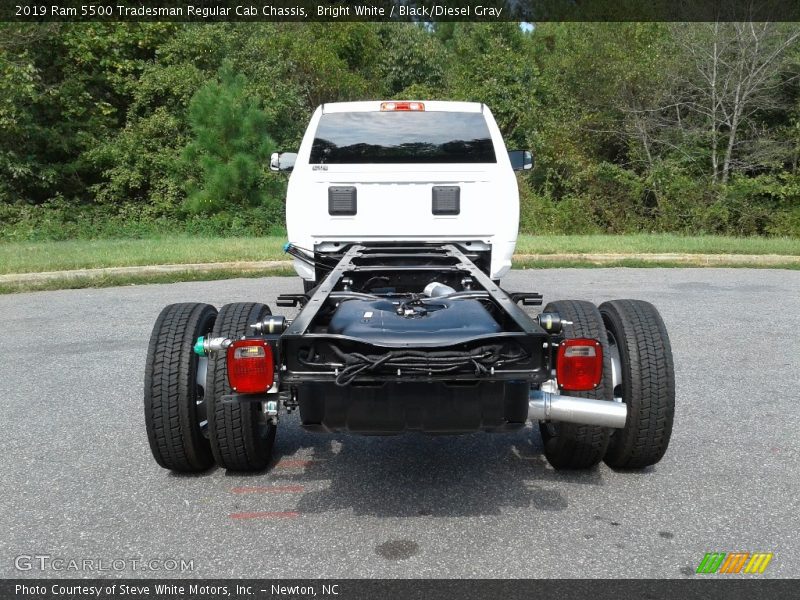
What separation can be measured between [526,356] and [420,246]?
2758mm

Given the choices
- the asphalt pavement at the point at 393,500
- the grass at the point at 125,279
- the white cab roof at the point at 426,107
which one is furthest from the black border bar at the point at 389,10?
the asphalt pavement at the point at 393,500

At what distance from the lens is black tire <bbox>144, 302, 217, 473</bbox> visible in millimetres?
3516

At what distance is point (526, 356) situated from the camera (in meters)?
2.95

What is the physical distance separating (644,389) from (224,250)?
33.1 feet

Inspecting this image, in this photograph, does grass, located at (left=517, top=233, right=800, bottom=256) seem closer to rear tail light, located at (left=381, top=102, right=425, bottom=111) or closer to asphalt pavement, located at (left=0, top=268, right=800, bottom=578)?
rear tail light, located at (left=381, top=102, right=425, bottom=111)

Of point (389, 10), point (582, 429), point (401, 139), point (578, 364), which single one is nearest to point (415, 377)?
point (578, 364)

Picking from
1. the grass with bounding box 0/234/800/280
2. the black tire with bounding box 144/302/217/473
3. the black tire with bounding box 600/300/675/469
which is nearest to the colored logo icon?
the black tire with bounding box 600/300/675/469

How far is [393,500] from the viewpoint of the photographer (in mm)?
3461

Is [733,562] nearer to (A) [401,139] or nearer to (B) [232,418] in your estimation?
(B) [232,418]

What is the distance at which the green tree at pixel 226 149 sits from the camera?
65.6 ft

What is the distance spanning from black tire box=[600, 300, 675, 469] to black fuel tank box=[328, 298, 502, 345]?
28.6 inches

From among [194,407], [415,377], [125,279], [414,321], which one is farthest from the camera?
[125,279]

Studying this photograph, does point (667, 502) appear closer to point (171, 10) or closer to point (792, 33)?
point (792, 33)

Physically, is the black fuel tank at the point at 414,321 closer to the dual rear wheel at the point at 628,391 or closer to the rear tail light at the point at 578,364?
the rear tail light at the point at 578,364
